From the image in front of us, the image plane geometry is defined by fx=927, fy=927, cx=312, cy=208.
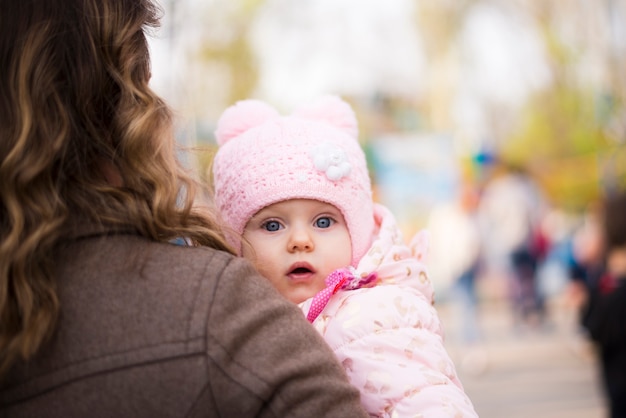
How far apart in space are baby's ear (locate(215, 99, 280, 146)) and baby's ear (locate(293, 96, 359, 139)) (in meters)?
0.09

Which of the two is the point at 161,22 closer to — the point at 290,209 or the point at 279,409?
the point at 290,209

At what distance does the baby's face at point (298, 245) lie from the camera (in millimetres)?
2266

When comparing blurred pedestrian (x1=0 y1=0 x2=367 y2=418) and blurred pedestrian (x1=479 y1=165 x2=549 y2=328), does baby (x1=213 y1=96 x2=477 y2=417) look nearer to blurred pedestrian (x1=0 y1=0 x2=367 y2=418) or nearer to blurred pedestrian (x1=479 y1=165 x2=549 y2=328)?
blurred pedestrian (x1=0 y1=0 x2=367 y2=418)

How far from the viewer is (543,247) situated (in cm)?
1186

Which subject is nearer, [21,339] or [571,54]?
[21,339]

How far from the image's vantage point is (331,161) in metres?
2.33

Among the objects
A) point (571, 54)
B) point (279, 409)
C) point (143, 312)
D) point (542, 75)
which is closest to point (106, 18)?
point (143, 312)

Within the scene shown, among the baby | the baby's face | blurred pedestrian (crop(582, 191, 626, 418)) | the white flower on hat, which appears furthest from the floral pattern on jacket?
blurred pedestrian (crop(582, 191, 626, 418))

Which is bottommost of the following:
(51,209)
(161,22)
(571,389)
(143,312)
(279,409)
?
(571,389)

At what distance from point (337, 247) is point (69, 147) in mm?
901

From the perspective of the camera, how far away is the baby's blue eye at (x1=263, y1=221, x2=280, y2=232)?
2.33 m

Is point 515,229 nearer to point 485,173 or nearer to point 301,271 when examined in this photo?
point 485,173

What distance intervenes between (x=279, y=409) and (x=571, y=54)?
976 inches

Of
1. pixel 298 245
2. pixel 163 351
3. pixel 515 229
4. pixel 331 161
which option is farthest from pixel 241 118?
pixel 515 229
